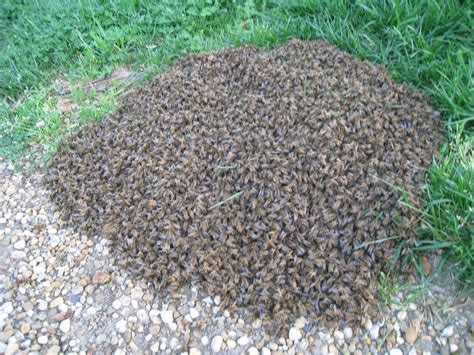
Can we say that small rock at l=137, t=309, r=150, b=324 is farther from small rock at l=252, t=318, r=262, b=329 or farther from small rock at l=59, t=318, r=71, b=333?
small rock at l=252, t=318, r=262, b=329

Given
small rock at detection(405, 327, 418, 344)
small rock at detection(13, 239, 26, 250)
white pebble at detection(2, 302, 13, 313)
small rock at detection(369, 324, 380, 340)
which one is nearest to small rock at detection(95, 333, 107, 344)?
white pebble at detection(2, 302, 13, 313)

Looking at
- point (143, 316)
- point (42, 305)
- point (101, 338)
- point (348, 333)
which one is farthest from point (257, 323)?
point (42, 305)

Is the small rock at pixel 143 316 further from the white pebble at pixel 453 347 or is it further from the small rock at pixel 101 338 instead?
the white pebble at pixel 453 347

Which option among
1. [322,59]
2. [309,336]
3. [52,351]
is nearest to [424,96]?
[322,59]

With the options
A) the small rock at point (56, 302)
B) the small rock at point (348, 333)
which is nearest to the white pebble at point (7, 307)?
the small rock at point (56, 302)

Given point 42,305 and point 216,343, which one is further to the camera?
point 42,305

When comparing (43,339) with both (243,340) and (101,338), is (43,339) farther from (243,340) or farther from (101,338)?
(243,340)
